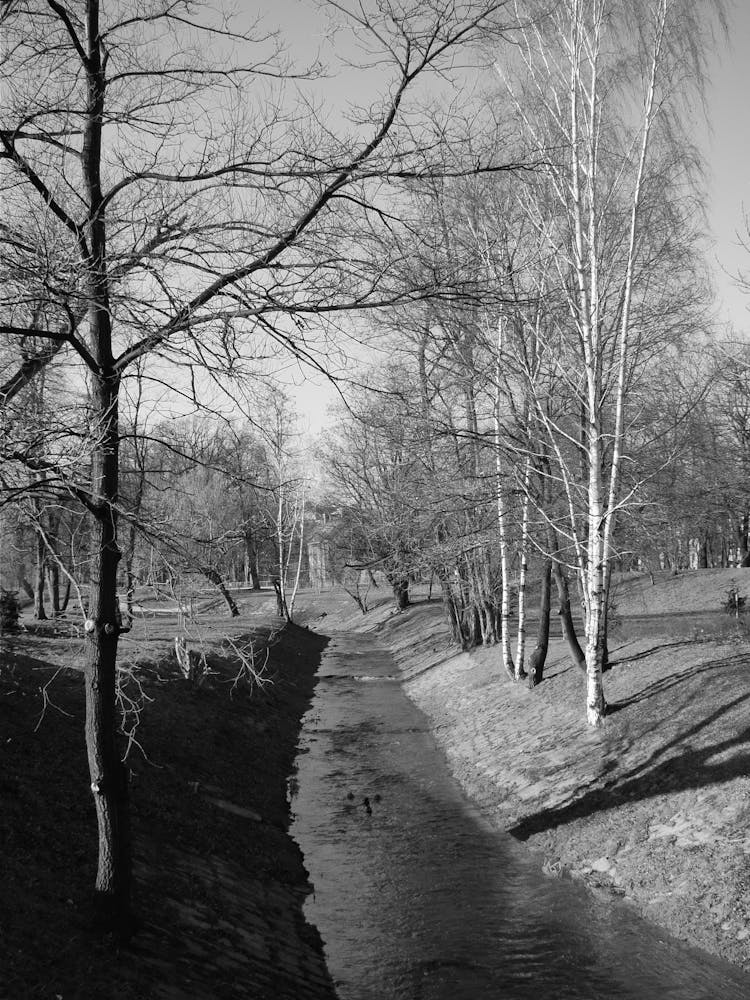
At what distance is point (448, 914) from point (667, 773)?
3765 millimetres

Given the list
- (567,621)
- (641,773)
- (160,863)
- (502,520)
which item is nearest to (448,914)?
(160,863)

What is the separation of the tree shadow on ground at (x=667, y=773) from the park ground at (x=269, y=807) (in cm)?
3

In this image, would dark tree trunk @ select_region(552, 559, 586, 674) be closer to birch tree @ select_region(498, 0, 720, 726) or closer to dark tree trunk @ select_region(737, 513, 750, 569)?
birch tree @ select_region(498, 0, 720, 726)

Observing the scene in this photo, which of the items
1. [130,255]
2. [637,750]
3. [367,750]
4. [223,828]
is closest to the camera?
[130,255]

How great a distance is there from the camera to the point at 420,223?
7.02 m

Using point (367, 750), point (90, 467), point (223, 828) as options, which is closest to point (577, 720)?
point (367, 750)

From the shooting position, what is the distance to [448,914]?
33.3ft

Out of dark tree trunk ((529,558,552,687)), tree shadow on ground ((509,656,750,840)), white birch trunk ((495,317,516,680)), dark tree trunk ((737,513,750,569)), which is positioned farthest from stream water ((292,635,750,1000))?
dark tree trunk ((737,513,750,569))

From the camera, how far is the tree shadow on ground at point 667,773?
11031mm

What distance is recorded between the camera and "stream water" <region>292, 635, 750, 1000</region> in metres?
8.23

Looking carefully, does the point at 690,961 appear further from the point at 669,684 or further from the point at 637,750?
the point at 669,684

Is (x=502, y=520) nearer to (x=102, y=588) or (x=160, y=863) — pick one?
(x=160, y=863)

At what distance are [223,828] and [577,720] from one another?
7039 mm

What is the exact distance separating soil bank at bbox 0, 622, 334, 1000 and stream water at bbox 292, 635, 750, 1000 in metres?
0.51
